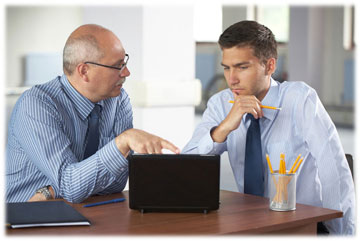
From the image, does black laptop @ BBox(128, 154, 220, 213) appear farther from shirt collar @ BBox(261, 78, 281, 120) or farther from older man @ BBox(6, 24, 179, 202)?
shirt collar @ BBox(261, 78, 281, 120)

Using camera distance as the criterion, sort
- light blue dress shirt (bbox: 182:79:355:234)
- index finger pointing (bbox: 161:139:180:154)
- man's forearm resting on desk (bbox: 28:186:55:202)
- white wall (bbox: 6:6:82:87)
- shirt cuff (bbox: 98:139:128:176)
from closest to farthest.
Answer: index finger pointing (bbox: 161:139:180:154) < shirt cuff (bbox: 98:139:128:176) < man's forearm resting on desk (bbox: 28:186:55:202) < light blue dress shirt (bbox: 182:79:355:234) < white wall (bbox: 6:6:82:87)

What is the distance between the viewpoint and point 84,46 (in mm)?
2223

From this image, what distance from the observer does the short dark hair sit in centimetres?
225

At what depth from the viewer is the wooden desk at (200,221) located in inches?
59.9

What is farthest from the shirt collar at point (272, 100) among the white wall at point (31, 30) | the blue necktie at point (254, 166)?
the white wall at point (31, 30)

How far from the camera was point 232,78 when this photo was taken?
7.33ft

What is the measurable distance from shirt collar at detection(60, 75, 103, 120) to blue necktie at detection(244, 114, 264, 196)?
64cm

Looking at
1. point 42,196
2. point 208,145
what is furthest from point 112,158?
point 208,145

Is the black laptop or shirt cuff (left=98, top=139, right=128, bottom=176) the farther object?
shirt cuff (left=98, top=139, right=128, bottom=176)

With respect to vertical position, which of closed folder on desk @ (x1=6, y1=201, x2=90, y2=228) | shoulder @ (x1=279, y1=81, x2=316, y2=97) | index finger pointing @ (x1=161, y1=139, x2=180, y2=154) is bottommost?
closed folder on desk @ (x1=6, y1=201, x2=90, y2=228)

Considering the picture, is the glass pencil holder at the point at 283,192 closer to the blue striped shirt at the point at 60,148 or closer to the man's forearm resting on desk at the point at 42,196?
the blue striped shirt at the point at 60,148

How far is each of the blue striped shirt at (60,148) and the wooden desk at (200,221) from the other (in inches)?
4.3

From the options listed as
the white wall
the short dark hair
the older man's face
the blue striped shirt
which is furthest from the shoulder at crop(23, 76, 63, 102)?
the white wall

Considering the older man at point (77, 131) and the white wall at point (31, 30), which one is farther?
the white wall at point (31, 30)
